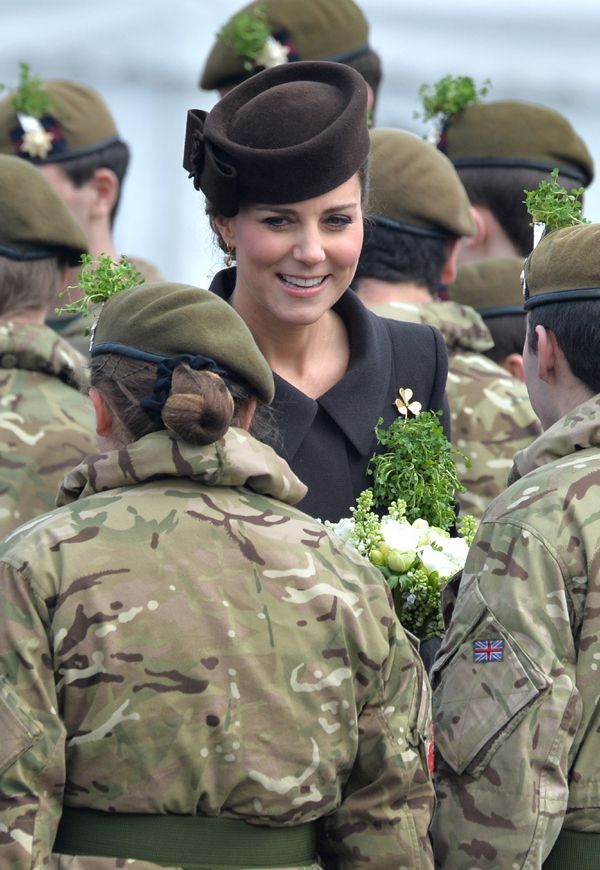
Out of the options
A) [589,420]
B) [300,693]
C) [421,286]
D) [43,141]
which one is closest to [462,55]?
[43,141]

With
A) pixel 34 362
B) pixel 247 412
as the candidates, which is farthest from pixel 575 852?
pixel 34 362

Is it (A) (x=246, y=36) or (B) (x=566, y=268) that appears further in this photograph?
(A) (x=246, y=36)

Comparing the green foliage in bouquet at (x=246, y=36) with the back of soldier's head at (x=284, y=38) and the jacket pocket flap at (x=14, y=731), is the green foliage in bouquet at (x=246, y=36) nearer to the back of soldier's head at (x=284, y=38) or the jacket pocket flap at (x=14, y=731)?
the back of soldier's head at (x=284, y=38)

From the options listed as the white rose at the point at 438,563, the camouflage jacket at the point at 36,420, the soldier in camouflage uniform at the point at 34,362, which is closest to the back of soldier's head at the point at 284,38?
the soldier in camouflage uniform at the point at 34,362

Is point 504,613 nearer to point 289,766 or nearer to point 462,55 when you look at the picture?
point 289,766

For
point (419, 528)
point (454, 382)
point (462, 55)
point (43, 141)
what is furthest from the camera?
point (462, 55)

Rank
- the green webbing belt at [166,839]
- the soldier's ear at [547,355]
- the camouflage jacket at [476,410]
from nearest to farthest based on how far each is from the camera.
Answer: the green webbing belt at [166,839] → the soldier's ear at [547,355] → the camouflage jacket at [476,410]

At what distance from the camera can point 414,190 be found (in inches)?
224

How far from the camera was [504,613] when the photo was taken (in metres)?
3.75

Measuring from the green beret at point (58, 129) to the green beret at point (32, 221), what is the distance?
5.32ft

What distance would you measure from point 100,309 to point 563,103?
6.19 meters

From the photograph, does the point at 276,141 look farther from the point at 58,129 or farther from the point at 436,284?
the point at 58,129

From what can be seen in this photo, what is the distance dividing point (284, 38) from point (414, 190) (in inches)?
64.1

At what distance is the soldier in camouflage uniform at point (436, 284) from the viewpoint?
18.6 feet
